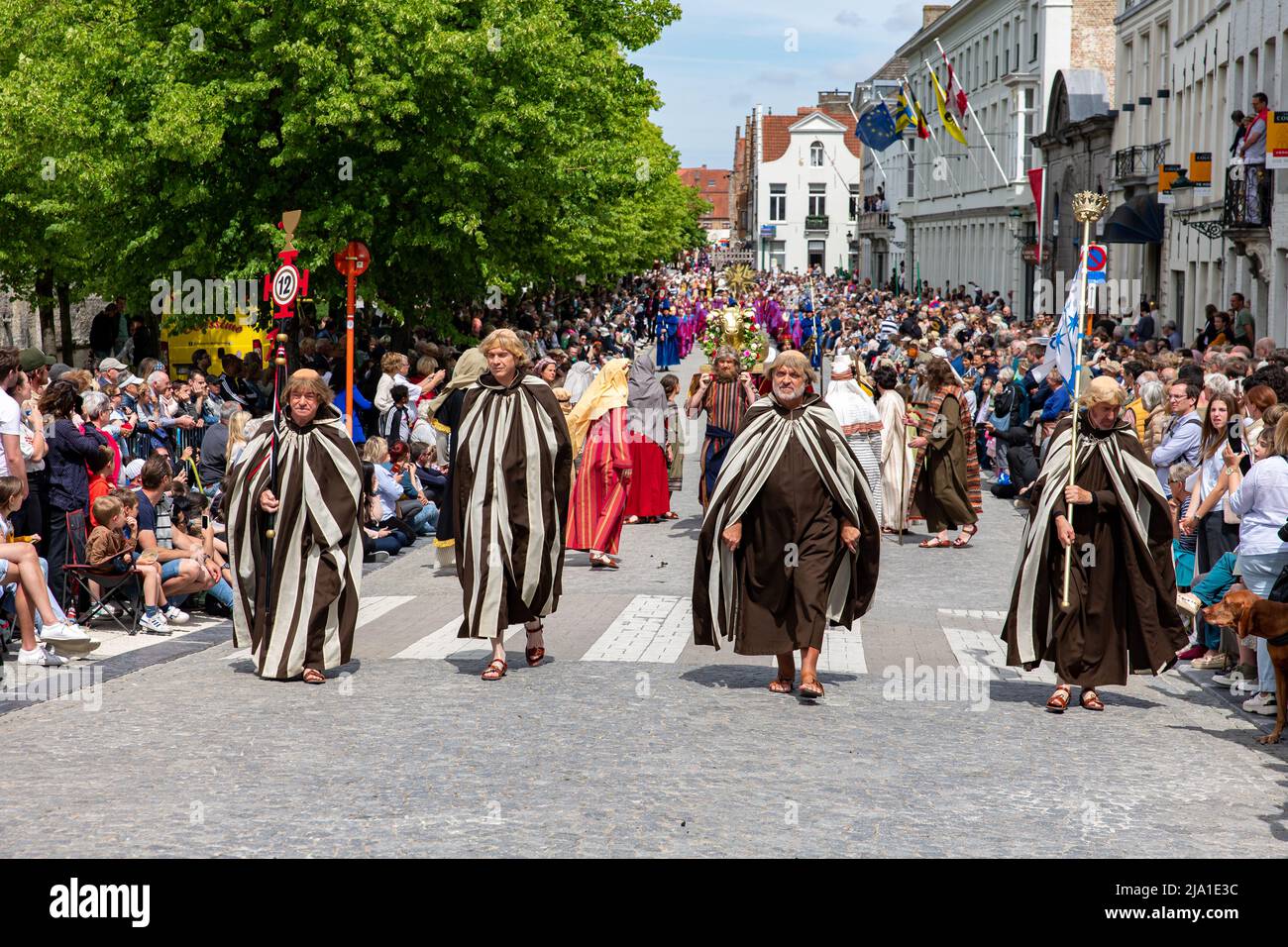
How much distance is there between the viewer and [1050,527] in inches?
375

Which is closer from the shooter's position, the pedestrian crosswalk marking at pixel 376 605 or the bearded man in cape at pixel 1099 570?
the bearded man in cape at pixel 1099 570

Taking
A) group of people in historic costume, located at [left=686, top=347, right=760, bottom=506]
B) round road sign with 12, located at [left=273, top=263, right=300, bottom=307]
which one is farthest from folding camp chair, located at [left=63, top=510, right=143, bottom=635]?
group of people in historic costume, located at [left=686, top=347, right=760, bottom=506]

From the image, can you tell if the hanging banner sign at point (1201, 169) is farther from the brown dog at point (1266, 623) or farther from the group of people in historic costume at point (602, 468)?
the brown dog at point (1266, 623)

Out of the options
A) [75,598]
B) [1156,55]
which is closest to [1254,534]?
[75,598]

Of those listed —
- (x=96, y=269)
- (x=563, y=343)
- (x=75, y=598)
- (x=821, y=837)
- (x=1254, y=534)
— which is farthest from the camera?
(x=563, y=343)

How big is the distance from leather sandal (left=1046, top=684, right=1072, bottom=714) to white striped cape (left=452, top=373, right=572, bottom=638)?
9.19ft

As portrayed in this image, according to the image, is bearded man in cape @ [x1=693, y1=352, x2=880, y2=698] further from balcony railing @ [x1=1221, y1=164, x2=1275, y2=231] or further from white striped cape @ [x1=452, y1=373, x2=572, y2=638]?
balcony railing @ [x1=1221, y1=164, x2=1275, y2=231]

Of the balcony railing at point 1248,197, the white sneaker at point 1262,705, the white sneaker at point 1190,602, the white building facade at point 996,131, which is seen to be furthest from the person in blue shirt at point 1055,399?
the white building facade at point 996,131

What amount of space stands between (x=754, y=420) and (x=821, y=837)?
342 centimetres

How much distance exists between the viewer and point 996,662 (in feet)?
36.5

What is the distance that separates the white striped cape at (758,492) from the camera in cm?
958

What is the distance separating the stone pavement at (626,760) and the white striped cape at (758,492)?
1.56ft

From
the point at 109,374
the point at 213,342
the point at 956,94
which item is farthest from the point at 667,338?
the point at 109,374

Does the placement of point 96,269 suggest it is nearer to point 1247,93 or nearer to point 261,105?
point 261,105
